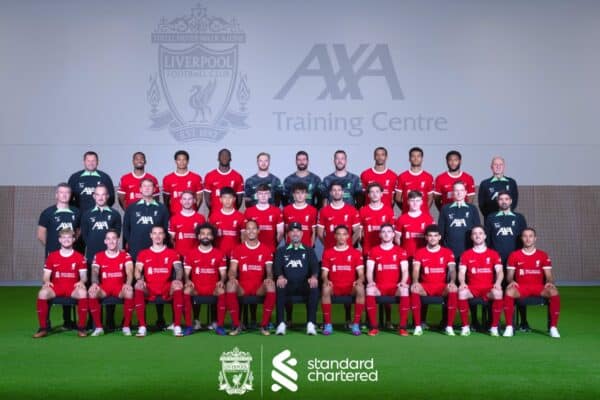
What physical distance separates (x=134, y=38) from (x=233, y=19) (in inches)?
77.6

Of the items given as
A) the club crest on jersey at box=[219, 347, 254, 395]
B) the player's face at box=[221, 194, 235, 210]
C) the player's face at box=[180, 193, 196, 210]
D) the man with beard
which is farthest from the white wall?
the club crest on jersey at box=[219, 347, 254, 395]

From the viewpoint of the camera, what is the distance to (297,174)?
8.94 m

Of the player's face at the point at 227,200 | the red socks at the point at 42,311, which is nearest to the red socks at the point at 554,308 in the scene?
the player's face at the point at 227,200

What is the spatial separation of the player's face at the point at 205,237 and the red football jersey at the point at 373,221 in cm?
193

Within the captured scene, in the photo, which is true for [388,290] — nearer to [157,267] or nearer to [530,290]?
[530,290]

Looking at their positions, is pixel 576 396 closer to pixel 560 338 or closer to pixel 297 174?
pixel 560 338

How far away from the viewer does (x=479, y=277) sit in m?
7.67

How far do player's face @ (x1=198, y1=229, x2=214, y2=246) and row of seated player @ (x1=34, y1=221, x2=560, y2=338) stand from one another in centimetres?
1

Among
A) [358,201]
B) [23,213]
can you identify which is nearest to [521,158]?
[358,201]

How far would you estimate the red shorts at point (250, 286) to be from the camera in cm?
771

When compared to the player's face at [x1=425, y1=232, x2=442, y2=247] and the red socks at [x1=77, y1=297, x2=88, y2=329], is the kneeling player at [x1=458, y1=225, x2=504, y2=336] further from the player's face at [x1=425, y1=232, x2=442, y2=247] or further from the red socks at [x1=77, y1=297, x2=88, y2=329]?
the red socks at [x1=77, y1=297, x2=88, y2=329]

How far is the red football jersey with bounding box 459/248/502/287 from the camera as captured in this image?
7668mm

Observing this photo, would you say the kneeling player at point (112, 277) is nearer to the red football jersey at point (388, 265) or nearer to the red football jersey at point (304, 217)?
the red football jersey at point (304, 217)

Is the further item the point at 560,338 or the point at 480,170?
the point at 480,170
